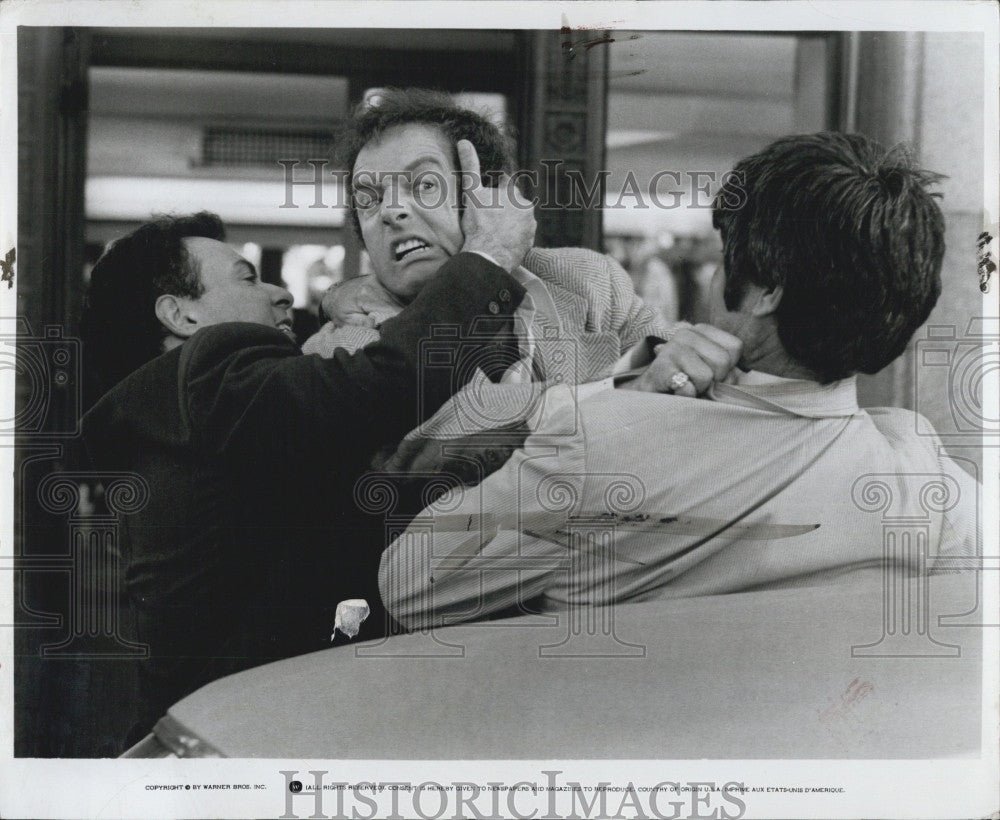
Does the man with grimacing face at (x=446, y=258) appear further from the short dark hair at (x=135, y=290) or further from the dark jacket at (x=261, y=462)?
the short dark hair at (x=135, y=290)

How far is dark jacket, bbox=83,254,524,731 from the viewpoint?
3113mm

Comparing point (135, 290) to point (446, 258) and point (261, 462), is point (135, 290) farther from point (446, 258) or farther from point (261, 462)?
point (446, 258)

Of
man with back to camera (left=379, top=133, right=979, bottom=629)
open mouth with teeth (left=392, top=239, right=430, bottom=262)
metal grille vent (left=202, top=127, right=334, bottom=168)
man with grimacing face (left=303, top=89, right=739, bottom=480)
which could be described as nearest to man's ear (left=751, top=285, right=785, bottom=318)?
man with back to camera (left=379, top=133, right=979, bottom=629)

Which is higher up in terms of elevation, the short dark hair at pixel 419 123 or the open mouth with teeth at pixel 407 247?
the short dark hair at pixel 419 123

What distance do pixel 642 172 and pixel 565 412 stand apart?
0.74 m

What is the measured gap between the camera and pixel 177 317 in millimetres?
3170

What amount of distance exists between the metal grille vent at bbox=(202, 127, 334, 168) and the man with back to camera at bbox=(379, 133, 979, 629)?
1050mm

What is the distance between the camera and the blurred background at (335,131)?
3.23m

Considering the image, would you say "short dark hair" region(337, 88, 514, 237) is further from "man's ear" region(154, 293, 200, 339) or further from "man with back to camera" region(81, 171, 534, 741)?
"man's ear" region(154, 293, 200, 339)

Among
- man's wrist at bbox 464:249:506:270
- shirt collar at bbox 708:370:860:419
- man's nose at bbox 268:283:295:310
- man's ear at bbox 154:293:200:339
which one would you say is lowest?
shirt collar at bbox 708:370:860:419

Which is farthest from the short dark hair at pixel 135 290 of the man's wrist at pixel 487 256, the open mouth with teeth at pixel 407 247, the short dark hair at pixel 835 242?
the short dark hair at pixel 835 242

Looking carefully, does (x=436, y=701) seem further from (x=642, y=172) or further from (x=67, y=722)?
(x=642, y=172)

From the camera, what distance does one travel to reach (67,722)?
3301 mm

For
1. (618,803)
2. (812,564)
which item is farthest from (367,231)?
(618,803)
